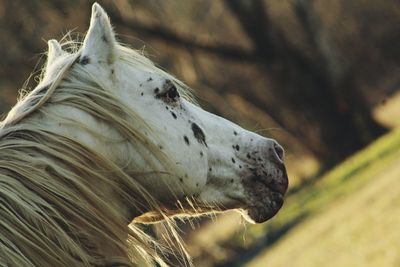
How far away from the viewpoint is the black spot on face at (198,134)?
408cm

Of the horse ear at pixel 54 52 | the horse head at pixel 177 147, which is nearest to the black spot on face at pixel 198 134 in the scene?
the horse head at pixel 177 147

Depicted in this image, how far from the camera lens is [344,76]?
20578 millimetres

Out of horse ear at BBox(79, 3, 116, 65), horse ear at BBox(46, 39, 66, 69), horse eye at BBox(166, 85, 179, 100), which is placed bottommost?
horse eye at BBox(166, 85, 179, 100)

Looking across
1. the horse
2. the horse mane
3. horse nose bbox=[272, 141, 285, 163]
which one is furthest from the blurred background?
the horse mane

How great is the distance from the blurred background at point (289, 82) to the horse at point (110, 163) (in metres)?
7.62

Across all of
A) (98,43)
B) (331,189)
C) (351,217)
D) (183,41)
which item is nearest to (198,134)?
(98,43)

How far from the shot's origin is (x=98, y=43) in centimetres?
391

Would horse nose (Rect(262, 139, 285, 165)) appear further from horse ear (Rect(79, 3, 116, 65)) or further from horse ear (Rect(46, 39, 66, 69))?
horse ear (Rect(46, 39, 66, 69))

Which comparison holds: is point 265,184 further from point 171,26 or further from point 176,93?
point 171,26

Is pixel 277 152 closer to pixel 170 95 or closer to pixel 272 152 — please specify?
pixel 272 152

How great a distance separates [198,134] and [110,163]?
18.2 inches

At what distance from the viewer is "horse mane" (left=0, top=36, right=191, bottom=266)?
11.6ft

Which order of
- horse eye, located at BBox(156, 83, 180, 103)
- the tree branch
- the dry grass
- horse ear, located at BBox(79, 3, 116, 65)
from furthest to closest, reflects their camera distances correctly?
the tree branch < the dry grass < horse eye, located at BBox(156, 83, 180, 103) < horse ear, located at BBox(79, 3, 116, 65)

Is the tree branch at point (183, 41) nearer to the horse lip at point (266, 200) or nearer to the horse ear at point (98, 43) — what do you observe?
the horse lip at point (266, 200)
